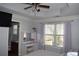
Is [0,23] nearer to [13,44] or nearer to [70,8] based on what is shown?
[13,44]

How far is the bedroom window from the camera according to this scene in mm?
2170

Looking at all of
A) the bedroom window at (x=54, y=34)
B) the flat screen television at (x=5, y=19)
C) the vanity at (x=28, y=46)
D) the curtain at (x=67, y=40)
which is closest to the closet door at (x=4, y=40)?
the flat screen television at (x=5, y=19)

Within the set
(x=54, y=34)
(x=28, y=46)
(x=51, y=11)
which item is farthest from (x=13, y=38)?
(x=51, y=11)

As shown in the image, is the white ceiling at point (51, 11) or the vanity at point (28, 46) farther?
the vanity at point (28, 46)

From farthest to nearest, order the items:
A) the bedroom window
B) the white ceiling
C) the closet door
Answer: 1. the bedroom window
2. the white ceiling
3. the closet door

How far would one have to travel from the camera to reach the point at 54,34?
2168 mm

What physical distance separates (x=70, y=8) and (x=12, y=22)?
3.59 feet

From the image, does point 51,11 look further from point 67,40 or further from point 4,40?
point 4,40

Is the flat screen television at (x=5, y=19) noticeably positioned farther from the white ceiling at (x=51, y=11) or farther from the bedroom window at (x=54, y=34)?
the bedroom window at (x=54, y=34)

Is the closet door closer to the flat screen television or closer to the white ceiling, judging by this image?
the flat screen television

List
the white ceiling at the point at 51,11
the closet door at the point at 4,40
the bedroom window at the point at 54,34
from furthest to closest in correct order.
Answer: the bedroom window at the point at 54,34 < the white ceiling at the point at 51,11 < the closet door at the point at 4,40

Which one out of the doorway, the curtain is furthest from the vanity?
the curtain

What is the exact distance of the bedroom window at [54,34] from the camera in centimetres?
217

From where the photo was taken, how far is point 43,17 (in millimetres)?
2213
